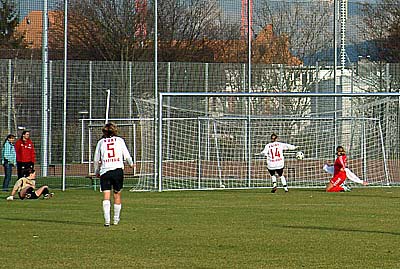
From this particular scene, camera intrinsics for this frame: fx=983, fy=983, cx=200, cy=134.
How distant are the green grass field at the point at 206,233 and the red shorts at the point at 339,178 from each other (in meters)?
3.73

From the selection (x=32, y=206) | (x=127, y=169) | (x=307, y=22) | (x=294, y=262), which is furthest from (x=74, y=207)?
(x=307, y=22)

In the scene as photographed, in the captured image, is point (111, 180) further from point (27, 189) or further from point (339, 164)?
point (339, 164)

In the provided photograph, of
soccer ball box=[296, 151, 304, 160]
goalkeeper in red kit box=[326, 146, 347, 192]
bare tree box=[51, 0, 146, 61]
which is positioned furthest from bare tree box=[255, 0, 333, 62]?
goalkeeper in red kit box=[326, 146, 347, 192]

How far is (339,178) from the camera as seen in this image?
1221 inches

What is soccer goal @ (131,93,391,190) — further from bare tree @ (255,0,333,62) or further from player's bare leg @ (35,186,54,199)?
player's bare leg @ (35,186,54,199)

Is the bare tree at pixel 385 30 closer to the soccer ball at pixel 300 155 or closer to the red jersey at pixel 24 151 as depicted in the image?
the soccer ball at pixel 300 155

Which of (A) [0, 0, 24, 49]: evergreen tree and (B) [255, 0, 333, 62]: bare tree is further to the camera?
(B) [255, 0, 333, 62]: bare tree

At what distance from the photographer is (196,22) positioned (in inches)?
1508

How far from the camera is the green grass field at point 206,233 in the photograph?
13031mm

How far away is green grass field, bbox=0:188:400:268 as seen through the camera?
42.8ft

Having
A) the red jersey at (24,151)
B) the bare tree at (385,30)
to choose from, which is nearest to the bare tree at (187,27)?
the bare tree at (385,30)

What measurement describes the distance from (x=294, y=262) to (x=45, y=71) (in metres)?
23.2

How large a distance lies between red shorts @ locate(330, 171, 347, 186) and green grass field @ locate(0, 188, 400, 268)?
147 inches

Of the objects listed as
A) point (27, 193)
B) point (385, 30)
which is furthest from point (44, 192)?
point (385, 30)
